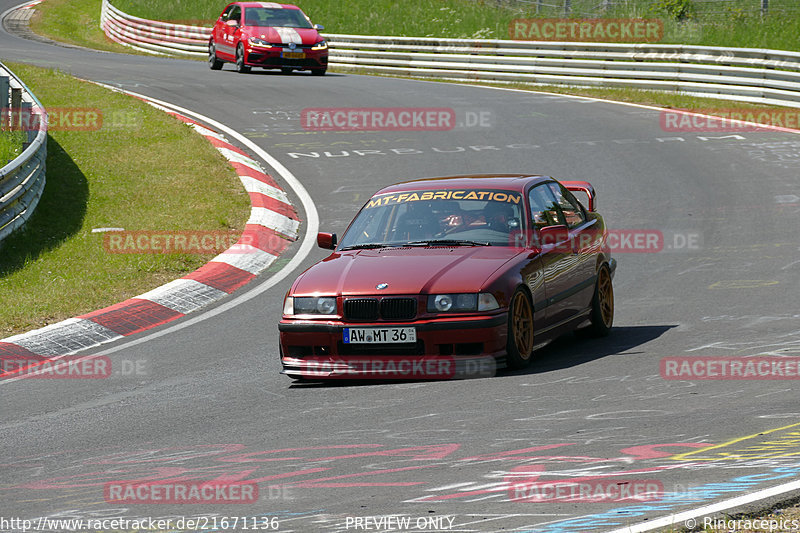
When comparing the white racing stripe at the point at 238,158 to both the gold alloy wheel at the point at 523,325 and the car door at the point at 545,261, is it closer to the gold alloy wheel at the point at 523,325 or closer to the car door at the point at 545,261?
the car door at the point at 545,261

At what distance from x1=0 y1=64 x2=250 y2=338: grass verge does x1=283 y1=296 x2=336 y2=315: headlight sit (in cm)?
309

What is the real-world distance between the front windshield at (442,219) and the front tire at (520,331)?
0.68m

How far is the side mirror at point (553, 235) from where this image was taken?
895cm

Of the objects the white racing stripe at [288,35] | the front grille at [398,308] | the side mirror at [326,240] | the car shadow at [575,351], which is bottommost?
the car shadow at [575,351]

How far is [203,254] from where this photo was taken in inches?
514

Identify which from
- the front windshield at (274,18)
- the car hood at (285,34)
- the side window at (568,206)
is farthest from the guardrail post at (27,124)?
the front windshield at (274,18)

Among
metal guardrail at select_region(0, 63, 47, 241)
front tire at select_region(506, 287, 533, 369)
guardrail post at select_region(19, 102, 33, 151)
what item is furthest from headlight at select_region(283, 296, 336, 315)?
guardrail post at select_region(19, 102, 33, 151)

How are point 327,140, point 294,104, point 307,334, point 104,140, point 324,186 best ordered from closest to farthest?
point 307,334 < point 324,186 < point 104,140 < point 327,140 < point 294,104

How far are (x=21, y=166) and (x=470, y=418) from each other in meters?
8.20

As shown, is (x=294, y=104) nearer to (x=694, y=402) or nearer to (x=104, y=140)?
(x=104, y=140)

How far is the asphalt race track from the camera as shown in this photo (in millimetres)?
5223

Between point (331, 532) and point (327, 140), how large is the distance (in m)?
16.1

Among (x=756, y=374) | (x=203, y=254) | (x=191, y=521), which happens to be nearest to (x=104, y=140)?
(x=203, y=254)

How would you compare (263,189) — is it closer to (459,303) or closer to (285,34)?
(459,303)
